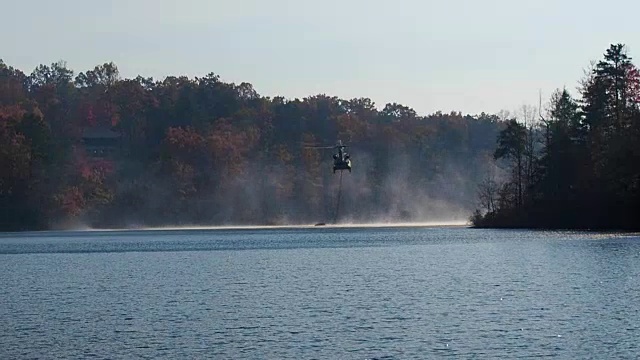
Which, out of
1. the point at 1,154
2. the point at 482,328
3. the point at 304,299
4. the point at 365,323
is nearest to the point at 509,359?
the point at 482,328

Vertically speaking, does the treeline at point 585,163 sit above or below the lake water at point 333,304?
above

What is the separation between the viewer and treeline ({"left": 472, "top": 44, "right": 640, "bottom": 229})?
116m

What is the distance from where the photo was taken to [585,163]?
127562 mm

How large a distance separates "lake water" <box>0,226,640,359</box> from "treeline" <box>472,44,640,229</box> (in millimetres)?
19100

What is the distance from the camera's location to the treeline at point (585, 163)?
116 m

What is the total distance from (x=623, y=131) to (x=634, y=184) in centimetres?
676

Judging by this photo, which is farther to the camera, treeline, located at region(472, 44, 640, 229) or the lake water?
treeline, located at region(472, 44, 640, 229)

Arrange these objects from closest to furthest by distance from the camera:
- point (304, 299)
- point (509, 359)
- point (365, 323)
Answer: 1. point (509, 359)
2. point (365, 323)
3. point (304, 299)

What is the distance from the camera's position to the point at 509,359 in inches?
1497

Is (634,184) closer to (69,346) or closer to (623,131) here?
(623,131)

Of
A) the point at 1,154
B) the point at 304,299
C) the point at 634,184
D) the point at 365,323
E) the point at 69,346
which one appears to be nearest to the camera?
the point at 69,346

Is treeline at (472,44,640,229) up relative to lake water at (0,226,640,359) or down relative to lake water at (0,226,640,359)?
up

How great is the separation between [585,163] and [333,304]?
256 feet

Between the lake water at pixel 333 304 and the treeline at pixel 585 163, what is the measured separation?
62.7 feet
